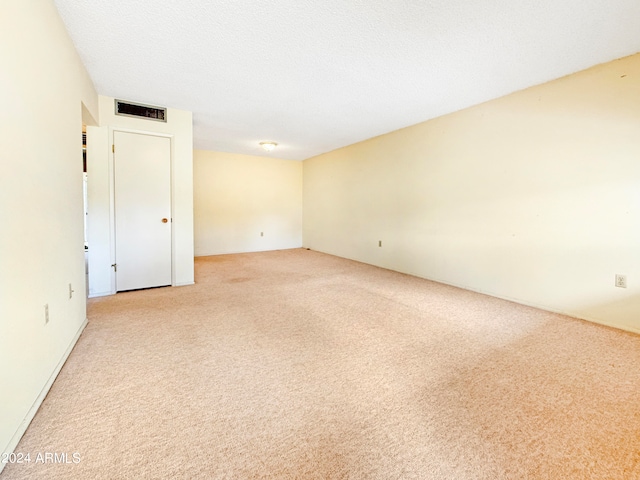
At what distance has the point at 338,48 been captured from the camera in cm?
240

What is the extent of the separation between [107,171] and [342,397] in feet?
12.1

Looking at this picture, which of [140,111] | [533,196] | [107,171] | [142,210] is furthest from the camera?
[142,210]

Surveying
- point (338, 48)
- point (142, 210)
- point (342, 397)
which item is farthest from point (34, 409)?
point (338, 48)

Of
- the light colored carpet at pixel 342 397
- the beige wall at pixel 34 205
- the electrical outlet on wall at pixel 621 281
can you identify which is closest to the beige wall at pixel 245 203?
the light colored carpet at pixel 342 397

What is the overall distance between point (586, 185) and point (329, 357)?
9.65 feet

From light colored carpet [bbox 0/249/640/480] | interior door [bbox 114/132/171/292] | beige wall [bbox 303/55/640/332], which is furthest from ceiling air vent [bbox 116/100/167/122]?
beige wall [bbox 303/55/640/332]

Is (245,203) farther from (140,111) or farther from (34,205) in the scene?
(34,205)

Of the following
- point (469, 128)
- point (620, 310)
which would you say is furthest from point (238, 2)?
point (620, 310)

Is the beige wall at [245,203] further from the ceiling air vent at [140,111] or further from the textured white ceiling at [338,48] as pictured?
the textured white ceiling at [338,48]

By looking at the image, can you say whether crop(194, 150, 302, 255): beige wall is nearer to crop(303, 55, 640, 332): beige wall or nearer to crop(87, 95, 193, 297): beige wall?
crop(87, 95, 193, 297): beige wall

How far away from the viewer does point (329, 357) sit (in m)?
2.07

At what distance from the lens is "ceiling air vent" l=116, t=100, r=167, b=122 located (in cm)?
349

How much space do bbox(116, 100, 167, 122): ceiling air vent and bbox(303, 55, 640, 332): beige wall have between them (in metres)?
3.52

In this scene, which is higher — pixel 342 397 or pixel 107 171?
pixel 107 171
